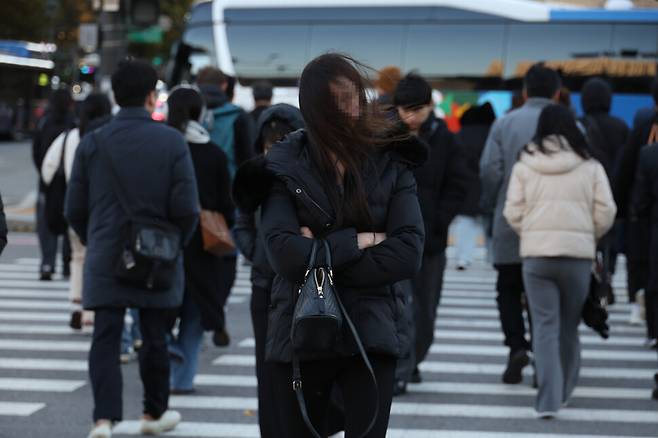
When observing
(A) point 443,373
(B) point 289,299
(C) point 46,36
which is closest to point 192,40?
(A) point 443,373

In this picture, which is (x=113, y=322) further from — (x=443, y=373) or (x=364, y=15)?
(x=364, y=15)

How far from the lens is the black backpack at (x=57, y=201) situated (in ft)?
33.1

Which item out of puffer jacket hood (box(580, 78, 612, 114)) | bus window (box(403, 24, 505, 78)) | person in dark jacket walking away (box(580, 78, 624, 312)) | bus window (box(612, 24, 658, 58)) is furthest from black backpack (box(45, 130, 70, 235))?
bus window (box(612, 24, 658, 58))

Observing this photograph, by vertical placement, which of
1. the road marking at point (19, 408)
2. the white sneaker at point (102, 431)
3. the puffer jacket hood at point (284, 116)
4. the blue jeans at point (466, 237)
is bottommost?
the blue jeans at point (466, 237)

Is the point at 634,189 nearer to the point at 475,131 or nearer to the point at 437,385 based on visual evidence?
the point at 437,385

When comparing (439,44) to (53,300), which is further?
(439,44)

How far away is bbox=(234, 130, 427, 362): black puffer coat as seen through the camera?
4293 millimetres

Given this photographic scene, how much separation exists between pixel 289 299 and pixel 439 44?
2315 cm

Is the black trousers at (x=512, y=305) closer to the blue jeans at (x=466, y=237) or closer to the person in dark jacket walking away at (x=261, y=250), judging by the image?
the person in dark jacket walking away at (x=261, y=250)

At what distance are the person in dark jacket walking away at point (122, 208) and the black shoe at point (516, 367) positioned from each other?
284 cm

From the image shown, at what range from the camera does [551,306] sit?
7883mm

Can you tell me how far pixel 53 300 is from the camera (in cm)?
1362

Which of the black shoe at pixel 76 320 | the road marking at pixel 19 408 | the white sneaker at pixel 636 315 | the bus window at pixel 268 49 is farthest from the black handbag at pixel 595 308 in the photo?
the bus window at pixel 268 49

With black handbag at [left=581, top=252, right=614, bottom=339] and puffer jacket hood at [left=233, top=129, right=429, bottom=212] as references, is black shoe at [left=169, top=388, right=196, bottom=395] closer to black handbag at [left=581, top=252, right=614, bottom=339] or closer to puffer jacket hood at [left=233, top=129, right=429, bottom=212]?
black handbag at [left=581, top=252, right=614, bottom=339]
